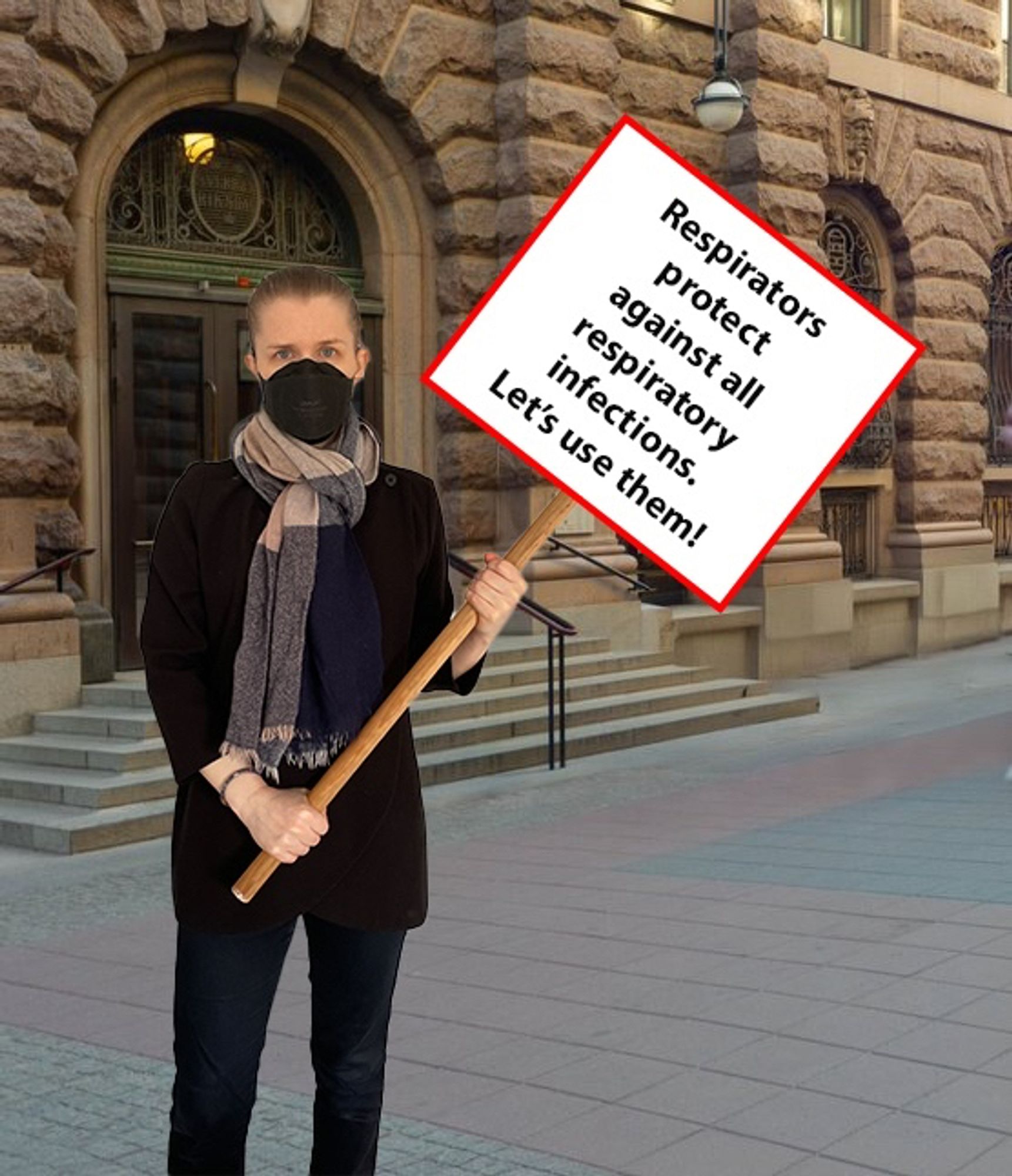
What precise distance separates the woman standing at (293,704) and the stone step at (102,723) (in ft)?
24.9

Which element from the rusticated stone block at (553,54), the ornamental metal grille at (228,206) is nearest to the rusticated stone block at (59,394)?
the ornamental metal grille at (228,206)

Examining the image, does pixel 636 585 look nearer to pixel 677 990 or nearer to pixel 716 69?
pixel 716 69

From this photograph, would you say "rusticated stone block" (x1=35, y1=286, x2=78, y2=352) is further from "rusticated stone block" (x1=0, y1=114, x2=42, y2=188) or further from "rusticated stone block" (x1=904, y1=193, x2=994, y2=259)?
"rusticated stone block" (x1=904, y1=193, x2=994, y2=259)

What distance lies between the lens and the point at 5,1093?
18.2 feet

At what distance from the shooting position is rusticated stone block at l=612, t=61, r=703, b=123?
16078 mm

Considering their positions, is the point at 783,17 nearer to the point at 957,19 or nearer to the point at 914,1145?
the point at 957,19

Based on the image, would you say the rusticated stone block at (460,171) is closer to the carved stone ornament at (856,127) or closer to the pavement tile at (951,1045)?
the carved stone ornament at (856,127)

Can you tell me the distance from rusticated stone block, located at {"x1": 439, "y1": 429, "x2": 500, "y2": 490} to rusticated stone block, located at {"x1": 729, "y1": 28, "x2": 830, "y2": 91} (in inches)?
189

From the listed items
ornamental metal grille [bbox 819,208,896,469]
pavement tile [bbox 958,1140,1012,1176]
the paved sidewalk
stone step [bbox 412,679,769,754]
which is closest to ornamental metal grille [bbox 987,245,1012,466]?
ornamental metal grille [bbox 819,208,896,469]

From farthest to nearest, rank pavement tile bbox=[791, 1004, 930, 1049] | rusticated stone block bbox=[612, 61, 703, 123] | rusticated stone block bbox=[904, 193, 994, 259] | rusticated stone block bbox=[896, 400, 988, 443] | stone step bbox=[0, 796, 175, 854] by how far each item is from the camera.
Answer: rusticated stone block bbox=[896, 400, 988, 443]
rusticated stone block bbox=[904, 193, 994, 259]
rusticated stone block bbox=[612, 61, 703, 123]
stone step bbox=[0, 796, 175, 854]
pavement tile bbox=[791, 1004, 930, 1049]

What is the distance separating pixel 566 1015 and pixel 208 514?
3.31 meters

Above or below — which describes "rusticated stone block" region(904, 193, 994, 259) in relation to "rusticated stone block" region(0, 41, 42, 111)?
above

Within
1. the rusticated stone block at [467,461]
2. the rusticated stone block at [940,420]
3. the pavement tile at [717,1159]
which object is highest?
the rusticated stone block at [940,420]

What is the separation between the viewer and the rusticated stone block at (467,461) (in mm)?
14727
